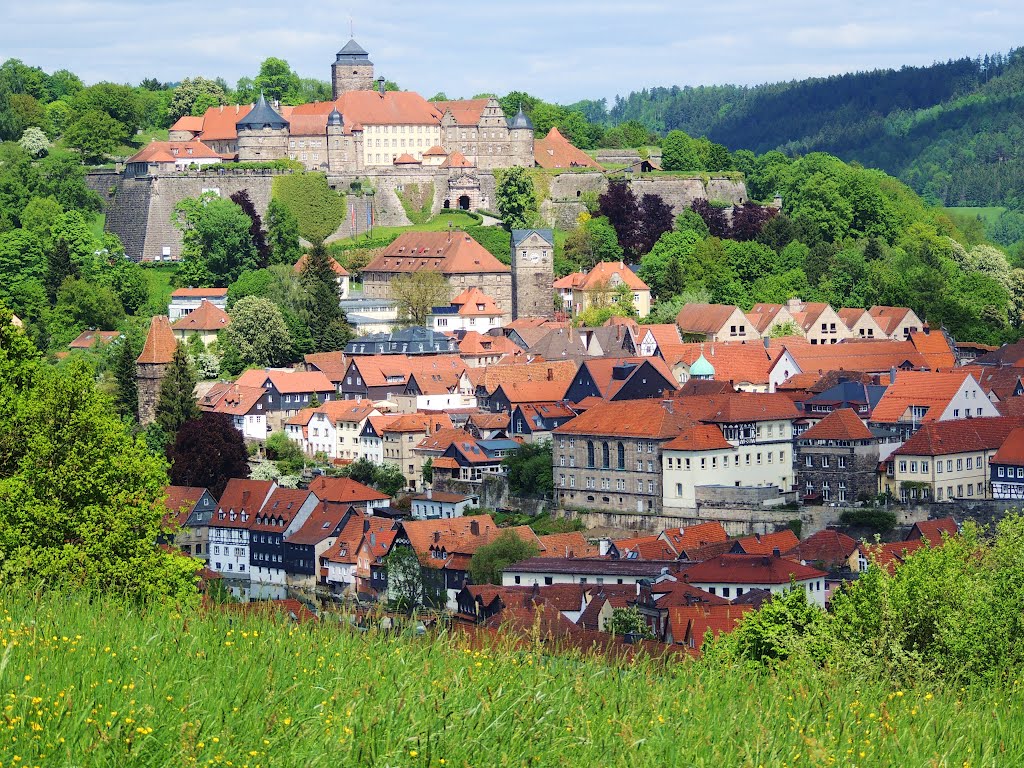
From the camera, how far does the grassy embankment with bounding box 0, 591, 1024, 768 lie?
995 cm

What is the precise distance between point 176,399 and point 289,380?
Result: 18.5ft

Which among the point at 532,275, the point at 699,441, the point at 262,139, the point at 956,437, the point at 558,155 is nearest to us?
the point at 956,437

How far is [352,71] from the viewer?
373 feet

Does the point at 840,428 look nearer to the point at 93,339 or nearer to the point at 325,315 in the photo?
the point at 325,315

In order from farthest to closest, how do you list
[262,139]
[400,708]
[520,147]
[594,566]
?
[520,147] → [262,139] → [594,566] → [400,708]

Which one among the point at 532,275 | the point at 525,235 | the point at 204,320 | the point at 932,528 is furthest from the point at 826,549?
the point at 525,235

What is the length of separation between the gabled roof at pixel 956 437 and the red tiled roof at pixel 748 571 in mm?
9440

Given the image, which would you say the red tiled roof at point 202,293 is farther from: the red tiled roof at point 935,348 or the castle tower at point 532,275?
the red tiled roof at point 935,348

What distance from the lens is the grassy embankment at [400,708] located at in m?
9.95

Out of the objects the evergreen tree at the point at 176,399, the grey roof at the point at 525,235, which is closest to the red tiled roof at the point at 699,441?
the evergreen tree at the point at 176,399

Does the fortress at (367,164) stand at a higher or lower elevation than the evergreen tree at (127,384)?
higher

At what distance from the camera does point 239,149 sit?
336 feet

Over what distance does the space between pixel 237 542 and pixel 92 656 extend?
50.8m

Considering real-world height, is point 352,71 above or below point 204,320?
above
